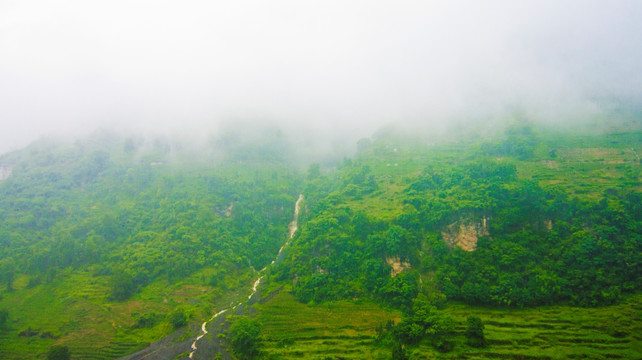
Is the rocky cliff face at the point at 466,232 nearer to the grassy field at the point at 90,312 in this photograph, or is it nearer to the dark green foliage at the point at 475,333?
the dark green foliage at the point at 475,333

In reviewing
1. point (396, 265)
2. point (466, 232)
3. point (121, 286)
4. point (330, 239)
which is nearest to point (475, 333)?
point (396, 265)

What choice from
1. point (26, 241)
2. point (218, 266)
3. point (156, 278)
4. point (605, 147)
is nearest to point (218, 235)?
point (218, 266)

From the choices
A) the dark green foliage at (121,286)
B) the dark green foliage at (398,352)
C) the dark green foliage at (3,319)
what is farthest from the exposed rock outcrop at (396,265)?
the dark green foliage at (3,319)

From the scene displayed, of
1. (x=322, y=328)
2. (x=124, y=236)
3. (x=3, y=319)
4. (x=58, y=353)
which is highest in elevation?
(x=124, y=236)

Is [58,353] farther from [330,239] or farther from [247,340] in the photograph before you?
[330,239]

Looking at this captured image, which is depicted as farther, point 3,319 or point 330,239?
point 330,239

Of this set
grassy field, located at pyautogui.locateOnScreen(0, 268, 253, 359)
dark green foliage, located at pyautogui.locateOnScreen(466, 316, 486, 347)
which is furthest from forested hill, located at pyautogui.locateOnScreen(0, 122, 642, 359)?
dark green foliage, located at pyautogui.locateOnScreen(466, 316, 486, 347)
